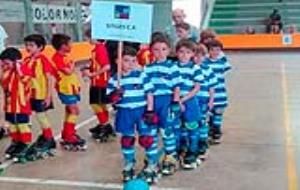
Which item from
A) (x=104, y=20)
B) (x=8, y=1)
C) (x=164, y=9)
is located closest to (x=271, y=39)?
(x=164, y=9)

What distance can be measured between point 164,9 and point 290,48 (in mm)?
6270

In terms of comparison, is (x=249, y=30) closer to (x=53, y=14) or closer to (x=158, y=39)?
(x=53, y=14)

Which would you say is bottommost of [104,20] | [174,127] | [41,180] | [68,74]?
[41,180]

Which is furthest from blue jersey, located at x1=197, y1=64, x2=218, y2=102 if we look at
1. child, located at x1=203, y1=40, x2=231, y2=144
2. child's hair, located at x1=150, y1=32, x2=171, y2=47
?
child's hair, located at x1=150, y1=32, x2=171, y2=47

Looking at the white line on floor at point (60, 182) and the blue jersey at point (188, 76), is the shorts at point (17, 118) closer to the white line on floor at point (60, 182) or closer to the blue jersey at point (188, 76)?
the white line on floor at point (60, 182)

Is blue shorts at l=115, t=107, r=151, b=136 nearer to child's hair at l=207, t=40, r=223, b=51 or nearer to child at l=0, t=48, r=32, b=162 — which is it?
child at l=0, t=48, r=32, b=162

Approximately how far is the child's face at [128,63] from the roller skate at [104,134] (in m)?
2.28

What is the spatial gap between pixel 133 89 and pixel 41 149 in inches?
69.0

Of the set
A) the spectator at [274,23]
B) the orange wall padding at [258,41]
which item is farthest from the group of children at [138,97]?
the spectator at [274,23]

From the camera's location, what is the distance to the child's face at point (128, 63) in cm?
543

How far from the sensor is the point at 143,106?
548cm

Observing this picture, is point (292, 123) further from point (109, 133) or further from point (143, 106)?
point (143, 106)

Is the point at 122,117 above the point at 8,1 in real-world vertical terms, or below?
below

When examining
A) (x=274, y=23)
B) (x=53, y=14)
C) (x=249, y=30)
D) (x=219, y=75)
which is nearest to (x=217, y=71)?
(x=219, y=75)
